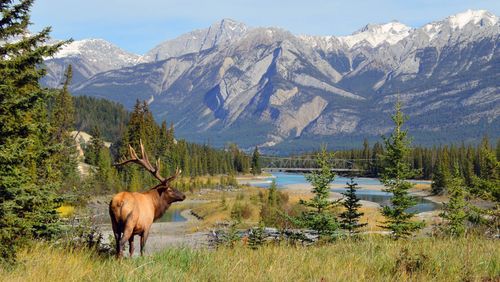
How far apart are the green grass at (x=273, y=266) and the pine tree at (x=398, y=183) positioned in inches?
648

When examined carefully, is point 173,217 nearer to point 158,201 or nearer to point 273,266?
point 158,201

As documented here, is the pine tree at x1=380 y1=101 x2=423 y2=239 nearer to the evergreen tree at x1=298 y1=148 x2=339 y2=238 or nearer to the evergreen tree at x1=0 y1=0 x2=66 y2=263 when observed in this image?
the evergreen tree at x1=298 y1=148 x2=339 y2=238

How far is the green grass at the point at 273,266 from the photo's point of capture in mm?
6219

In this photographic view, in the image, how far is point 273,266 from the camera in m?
6.87

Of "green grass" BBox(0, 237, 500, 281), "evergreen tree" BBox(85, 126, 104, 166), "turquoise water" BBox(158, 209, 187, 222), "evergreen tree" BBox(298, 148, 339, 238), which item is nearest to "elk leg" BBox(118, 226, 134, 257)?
"green grass" BBox(0, 237, 500, 281)

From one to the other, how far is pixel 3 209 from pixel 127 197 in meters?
2.36

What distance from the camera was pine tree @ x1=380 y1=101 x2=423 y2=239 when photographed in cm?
2488

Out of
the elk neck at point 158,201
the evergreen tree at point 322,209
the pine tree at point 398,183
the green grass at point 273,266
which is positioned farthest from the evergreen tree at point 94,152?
the green grass at point 273,266

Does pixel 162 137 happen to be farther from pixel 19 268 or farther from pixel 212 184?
pixel 19 268

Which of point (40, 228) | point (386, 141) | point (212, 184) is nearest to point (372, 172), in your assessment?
point (212, 184)

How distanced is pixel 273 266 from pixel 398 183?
20.6m

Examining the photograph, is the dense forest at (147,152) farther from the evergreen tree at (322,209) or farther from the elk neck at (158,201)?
the elk neck at (158,201)

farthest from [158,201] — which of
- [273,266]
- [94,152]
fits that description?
[94,152]

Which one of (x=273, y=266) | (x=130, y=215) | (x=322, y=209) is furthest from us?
(x=322, y=209)
